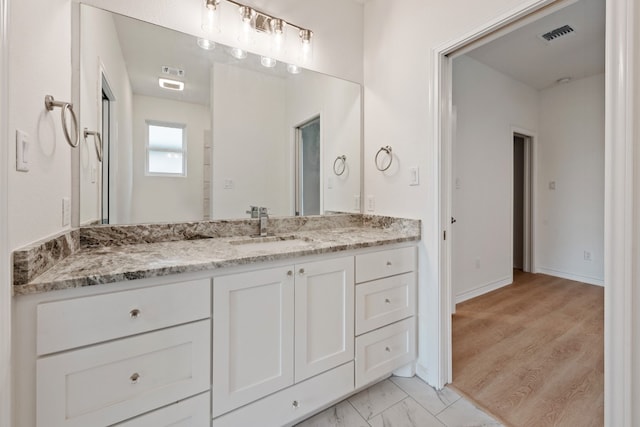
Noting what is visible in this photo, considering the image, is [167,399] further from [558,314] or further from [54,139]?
[558,314]

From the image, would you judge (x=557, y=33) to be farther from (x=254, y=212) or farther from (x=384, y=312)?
(x=254, y=212)

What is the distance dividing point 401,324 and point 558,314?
2.06 metres

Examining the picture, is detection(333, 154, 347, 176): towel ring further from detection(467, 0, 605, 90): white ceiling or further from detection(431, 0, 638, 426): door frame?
detection(467, 0, 605, 90): white ceiling

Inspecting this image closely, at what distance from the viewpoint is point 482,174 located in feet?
10.5

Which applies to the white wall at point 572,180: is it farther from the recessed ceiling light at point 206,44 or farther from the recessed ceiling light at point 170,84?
the recessed ceiling light at point 170,84

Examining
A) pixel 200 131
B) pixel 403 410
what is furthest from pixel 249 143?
pixel 403 410

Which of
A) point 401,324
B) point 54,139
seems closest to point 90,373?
point 54,139

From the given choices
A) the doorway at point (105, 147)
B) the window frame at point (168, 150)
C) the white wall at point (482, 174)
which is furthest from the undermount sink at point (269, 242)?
the white wall at point (482, 174)

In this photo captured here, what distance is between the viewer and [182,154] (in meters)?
1.60

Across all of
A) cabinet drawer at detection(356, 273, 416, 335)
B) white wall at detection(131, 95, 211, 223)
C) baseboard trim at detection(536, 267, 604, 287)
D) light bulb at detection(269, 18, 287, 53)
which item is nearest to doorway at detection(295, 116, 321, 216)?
light bulb at detection(269, 18, 287, 53)

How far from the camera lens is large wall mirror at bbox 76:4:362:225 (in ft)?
4.49

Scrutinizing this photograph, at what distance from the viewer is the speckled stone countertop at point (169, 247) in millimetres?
833

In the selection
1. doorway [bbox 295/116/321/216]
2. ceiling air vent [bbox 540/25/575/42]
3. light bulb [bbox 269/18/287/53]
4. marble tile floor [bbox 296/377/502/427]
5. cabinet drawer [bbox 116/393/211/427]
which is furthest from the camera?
ceiling air vent [bbox 540/25/575/42]

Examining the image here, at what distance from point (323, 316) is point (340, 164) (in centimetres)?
121
